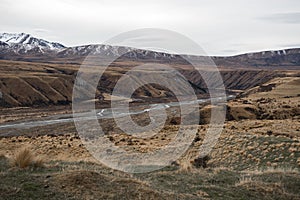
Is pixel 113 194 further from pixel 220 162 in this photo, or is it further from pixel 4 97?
pixel 4 97

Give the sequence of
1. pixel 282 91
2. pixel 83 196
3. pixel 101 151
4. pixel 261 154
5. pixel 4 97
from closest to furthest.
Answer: pixel 83 196
pixel 261 154
pixel 101 151
pixel 4 97
pixel 282 91

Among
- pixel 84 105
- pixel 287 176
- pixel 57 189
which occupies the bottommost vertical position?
pixel 84 105

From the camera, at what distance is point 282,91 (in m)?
82.2

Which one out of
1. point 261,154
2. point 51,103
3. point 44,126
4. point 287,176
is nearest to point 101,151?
point 261,154

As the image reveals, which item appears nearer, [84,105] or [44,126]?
[44,126]

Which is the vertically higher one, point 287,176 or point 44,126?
point 287,176

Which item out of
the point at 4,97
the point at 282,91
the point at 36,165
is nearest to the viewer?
the point at 36,165

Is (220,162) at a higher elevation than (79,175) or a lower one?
lower

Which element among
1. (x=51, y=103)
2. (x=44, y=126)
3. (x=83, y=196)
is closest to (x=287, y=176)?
(x=83, y=196)

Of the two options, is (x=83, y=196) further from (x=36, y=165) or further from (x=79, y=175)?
(x=36, y=165)

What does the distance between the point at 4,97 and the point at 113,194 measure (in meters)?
75.2

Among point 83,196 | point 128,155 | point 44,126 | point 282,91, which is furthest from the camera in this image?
point 282,91

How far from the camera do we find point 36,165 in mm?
11727

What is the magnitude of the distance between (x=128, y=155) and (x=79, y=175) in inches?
513
